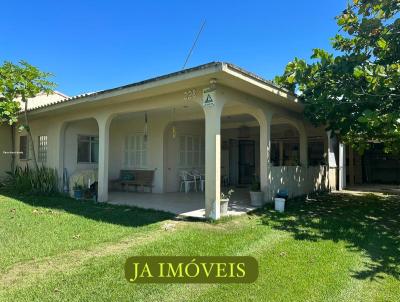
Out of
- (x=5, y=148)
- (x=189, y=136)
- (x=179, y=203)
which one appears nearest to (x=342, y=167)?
(x=189, y=136)

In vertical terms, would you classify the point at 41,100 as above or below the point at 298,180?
above

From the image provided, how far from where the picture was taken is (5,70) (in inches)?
437

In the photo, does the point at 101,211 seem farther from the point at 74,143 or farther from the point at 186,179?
the point at 74,143

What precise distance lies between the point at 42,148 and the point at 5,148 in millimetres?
3132

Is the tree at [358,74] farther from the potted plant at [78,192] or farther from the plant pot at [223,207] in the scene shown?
the potted plant at [78,192]

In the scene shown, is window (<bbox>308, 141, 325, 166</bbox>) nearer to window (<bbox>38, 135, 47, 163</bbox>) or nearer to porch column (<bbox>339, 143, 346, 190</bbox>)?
porch column (<bbox>339, 143, 346, 190</bbox>)

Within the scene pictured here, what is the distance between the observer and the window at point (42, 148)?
42.1 ft

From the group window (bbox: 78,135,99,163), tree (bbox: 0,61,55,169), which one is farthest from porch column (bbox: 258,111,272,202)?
tree (bbox: 0,61,55,169)

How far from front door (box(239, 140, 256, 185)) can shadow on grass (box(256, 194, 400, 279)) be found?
5.41 metres

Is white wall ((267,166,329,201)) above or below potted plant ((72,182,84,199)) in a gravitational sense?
above

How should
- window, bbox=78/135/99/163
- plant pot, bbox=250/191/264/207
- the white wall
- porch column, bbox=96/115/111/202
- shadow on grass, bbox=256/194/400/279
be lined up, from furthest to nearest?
window, bbox=78/135/99/163
porch column, bbox=96/115/111/202
the white wall
plant pot, bbox=250/191/264/207
shadow on grass, bbox=256/194/400/279

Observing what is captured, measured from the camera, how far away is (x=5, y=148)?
1465 centimetres

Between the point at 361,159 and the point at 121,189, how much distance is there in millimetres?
13567

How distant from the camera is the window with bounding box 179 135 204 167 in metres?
12.5
